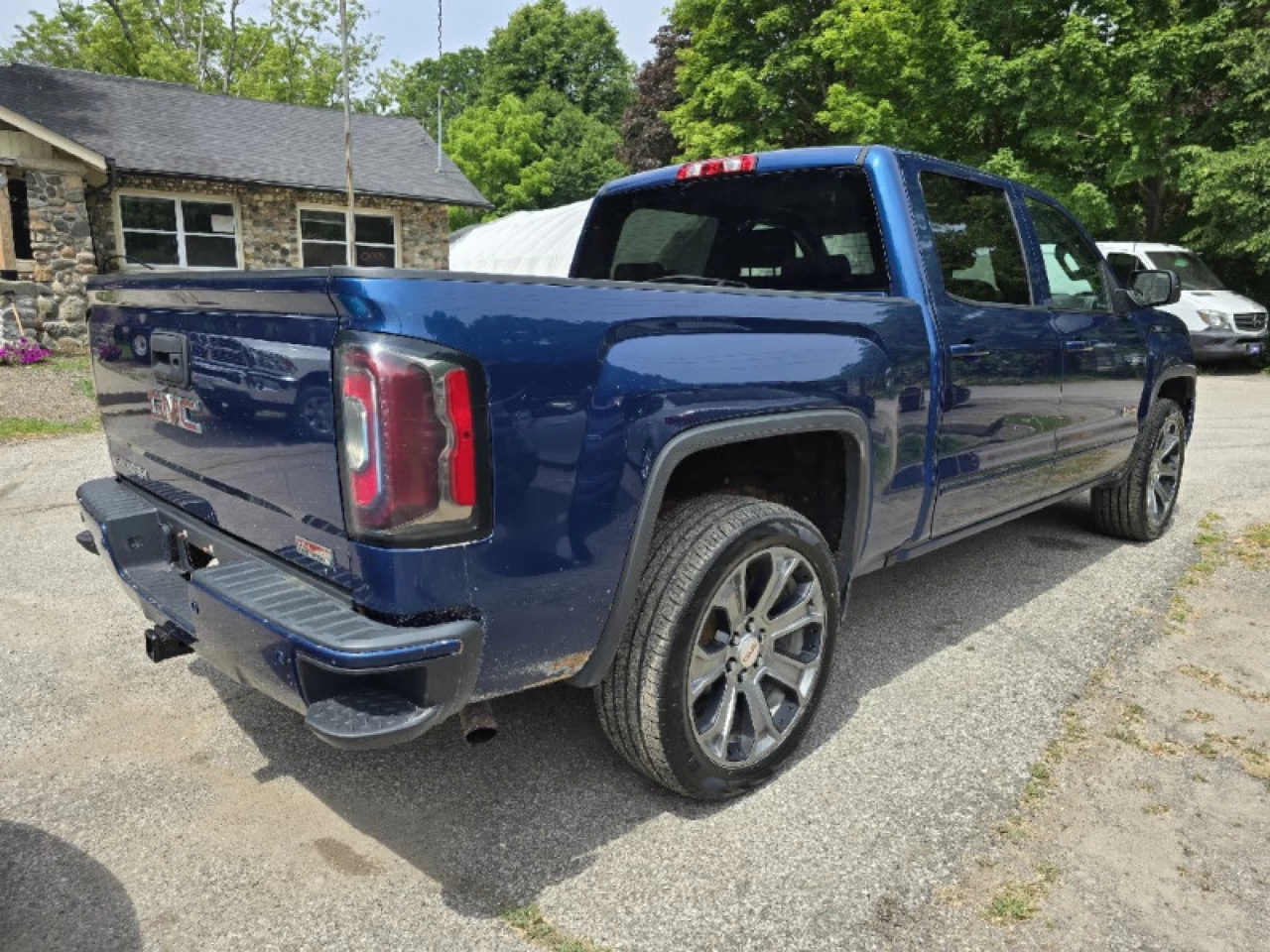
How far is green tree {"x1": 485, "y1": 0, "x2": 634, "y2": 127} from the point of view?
48.9 m

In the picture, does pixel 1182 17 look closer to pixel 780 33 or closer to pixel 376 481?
pixel 780 33

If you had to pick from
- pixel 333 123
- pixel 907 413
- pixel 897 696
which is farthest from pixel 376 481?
pixel 333 123

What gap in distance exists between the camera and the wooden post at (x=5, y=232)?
48.2ft

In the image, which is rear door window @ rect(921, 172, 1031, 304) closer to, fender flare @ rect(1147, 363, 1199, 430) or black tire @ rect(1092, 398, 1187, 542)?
fender flare @ rect(1147, 363, 1199, 430)

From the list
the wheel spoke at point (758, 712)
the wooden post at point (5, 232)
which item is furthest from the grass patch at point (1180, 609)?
the wooden post at point (5, 232)

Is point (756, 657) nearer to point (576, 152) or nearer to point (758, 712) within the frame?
point (758, 712)

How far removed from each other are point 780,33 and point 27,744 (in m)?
23.7

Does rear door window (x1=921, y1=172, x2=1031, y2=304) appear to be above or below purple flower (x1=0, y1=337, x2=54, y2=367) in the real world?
above

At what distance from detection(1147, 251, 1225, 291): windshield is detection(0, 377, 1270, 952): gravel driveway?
13.6m

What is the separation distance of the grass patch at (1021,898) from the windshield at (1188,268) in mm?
15231

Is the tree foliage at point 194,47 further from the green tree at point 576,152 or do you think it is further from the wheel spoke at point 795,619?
the wheel spoke at point 795,619

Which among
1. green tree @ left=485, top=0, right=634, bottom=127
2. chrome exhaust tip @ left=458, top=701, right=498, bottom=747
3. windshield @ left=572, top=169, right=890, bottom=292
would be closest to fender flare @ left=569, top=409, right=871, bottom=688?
chrome exhaust tip @ left=458, top=701, right=498, bottom=747

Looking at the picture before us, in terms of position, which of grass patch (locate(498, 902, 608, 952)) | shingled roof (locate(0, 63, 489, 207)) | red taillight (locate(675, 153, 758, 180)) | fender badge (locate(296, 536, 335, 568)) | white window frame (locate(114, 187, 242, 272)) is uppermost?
shingled roof (locate(0, 63, 489, 207))

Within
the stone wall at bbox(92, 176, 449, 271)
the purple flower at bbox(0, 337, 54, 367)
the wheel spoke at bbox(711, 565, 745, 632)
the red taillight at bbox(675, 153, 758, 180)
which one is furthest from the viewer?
the stone wall at bbox(92, 176, 449, 271)
